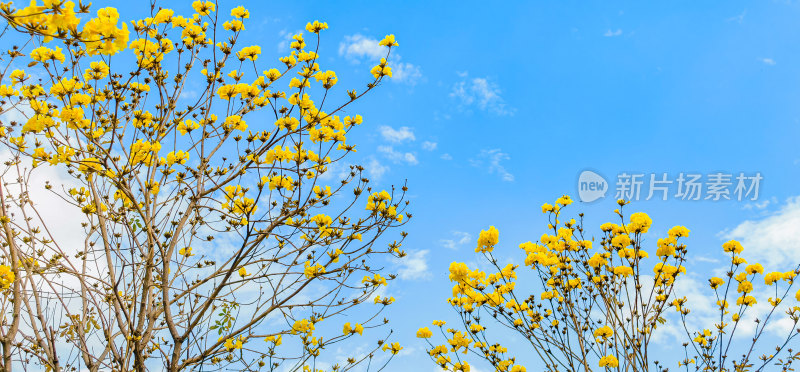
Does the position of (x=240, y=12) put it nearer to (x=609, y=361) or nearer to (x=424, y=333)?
(x=424, y=333)

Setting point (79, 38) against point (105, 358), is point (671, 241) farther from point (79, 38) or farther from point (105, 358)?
point (105, 358)

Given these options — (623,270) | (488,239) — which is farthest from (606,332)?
(488,239)

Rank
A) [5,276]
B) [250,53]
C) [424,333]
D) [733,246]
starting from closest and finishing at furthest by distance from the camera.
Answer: [5,276]
[250,53]
[733,246]
[424,333]

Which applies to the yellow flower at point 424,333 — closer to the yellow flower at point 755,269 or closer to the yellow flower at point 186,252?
the yellow flower at point 186,252

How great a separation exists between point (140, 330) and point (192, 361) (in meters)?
0.42

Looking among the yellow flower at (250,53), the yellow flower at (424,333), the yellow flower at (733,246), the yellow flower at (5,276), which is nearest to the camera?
the yellow flower at (5,276)

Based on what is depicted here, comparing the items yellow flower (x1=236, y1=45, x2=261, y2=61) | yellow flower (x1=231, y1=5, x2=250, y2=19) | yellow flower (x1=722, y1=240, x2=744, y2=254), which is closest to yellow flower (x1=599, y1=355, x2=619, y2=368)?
yellow flower (x1=722, y1=240, x2=744, y2=254)

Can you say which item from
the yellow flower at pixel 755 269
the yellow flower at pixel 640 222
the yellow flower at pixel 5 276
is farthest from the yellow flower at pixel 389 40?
the yellow flower at pixel 755 269

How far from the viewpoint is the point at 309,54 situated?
Result: 3.13 meters

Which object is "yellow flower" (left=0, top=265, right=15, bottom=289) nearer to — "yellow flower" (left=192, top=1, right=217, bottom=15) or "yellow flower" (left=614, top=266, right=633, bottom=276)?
"yellow flower" (left=192, top=1, right=217, bottom=15)

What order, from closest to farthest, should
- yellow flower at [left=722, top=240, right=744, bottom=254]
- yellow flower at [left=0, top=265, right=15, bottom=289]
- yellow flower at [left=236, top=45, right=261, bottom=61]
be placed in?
yellow flower at [left=0, top=265, right=15, bottom=289], yellow flower at [left=236, top=45, right=261, bottom=61], yellow flower at [left=722, top=240, right=744, bottom=254]

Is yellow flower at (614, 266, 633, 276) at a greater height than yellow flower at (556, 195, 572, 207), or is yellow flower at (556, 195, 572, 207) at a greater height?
yellow flower at (556, 195, 572, 207)

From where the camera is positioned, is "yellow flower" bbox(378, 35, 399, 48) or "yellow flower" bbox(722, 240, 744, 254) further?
"yellow flower" bbox(722, 240, 744, 254)

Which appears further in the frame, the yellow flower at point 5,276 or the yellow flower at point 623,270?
the yellow flower at point 623,270
